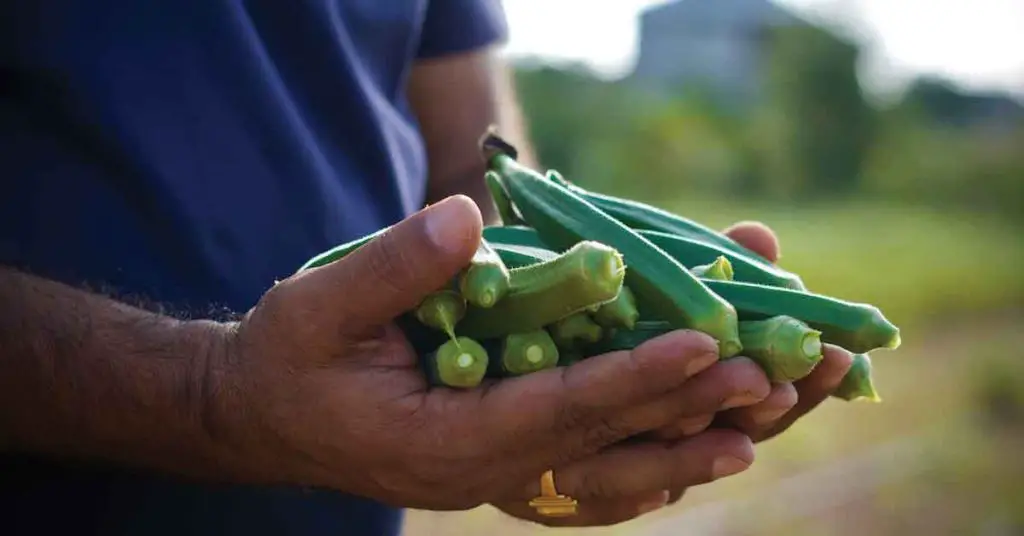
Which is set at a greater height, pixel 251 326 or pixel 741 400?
pixel 251 326

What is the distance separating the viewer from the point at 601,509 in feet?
6.75

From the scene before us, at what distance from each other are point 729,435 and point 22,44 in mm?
1341

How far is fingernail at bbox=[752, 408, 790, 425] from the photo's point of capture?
1846mm

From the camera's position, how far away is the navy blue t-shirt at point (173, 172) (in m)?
2.00

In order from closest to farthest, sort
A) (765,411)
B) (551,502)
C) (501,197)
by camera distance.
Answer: (765,411), (551,502), (501,197)

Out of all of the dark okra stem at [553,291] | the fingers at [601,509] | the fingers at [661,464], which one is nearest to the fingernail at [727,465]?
the fingers at [661,464]

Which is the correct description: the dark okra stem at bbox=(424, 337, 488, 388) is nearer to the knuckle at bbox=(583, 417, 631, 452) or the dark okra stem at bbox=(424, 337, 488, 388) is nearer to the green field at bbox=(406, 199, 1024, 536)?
the knuckle at bbox=(583, 417, 631, 452)

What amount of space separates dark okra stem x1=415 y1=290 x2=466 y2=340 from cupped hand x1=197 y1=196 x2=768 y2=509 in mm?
50

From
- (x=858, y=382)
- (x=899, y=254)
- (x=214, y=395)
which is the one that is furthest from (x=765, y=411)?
(x=899, y=254)

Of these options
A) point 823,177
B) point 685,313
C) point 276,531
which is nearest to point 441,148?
point 276,531

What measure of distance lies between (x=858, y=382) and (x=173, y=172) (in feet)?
4.27

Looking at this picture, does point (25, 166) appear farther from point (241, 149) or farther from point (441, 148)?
point (441, 148)

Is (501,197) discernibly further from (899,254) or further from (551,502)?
(899,254)

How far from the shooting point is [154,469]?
1896mm
